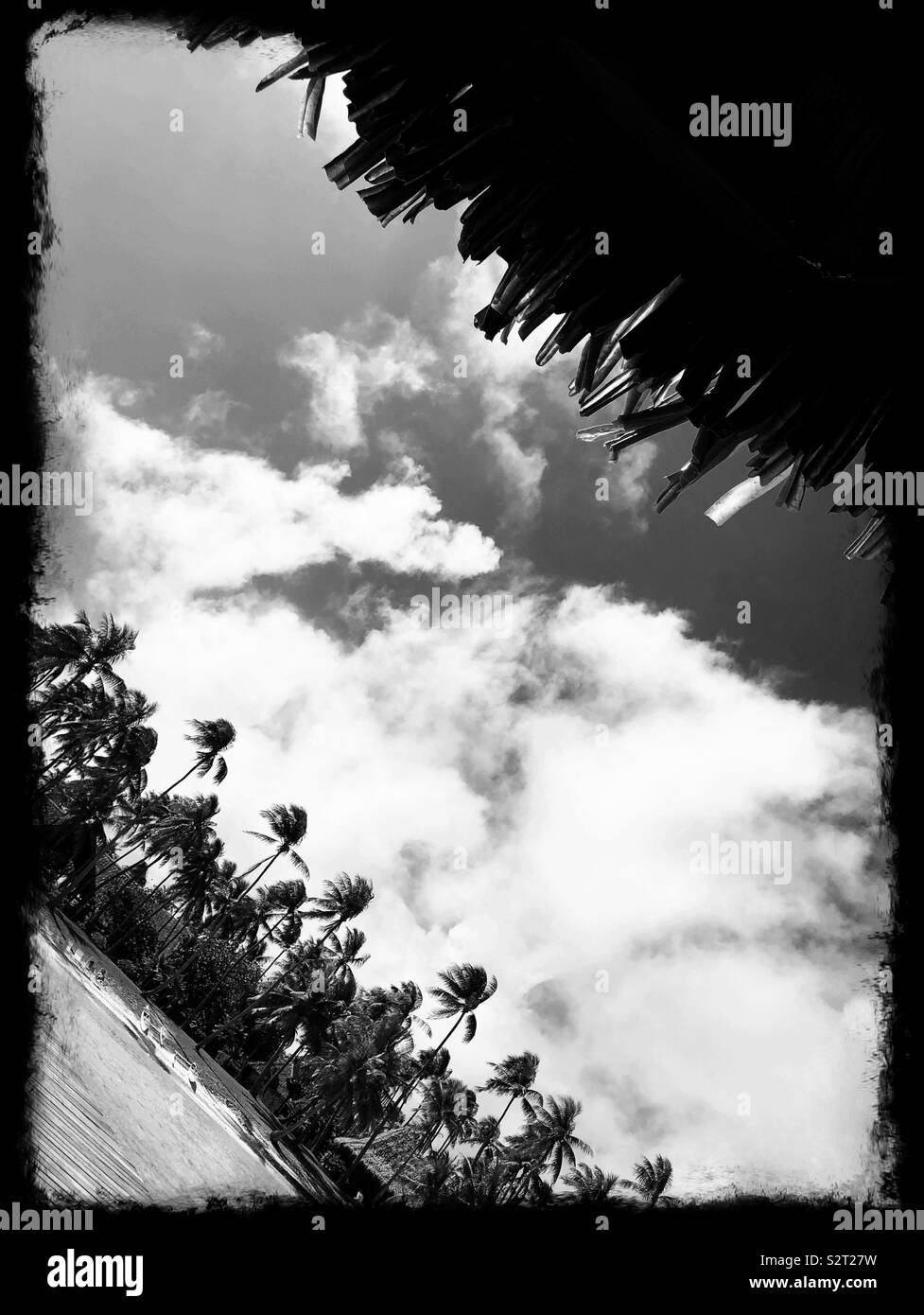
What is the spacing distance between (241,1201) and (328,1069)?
33037mm

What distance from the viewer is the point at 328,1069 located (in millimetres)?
34969

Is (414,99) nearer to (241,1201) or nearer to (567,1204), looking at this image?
(567,1204)

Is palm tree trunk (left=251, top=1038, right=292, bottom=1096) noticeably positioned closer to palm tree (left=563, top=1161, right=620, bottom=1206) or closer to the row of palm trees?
the row of palm trees

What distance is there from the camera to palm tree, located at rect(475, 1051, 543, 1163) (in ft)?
153

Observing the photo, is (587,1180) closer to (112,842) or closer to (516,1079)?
(516,1079)

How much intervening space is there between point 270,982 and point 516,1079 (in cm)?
1734

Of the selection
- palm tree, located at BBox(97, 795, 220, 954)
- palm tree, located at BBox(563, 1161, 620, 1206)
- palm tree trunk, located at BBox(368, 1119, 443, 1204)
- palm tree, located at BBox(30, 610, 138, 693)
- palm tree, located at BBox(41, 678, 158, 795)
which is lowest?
palm tree, located at BBox(563, 1161, 620, 1206)

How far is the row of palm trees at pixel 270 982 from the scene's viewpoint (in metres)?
36.7

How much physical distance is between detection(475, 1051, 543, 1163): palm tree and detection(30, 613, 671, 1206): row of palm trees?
0.08 meters

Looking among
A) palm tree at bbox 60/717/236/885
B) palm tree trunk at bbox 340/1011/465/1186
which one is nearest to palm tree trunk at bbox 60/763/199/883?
palm tree at bbox 60/717/236/885

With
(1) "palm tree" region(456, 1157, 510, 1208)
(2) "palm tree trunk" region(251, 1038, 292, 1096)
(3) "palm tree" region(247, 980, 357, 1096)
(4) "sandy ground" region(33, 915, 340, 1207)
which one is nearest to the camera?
(4) "sandy ground" region(33, 915, 340, 1207)

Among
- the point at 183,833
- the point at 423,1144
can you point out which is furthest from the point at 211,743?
the point at 423,1144

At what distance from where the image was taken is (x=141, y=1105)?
19.2 metres
